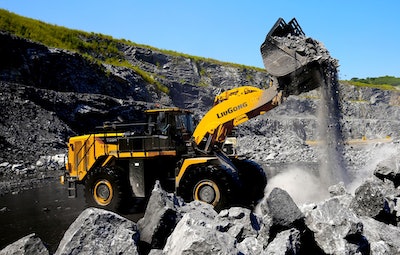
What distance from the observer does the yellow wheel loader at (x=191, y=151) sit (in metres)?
7.54

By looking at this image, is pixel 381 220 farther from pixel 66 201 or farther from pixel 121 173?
pixel 66 201

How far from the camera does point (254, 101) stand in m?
8.02

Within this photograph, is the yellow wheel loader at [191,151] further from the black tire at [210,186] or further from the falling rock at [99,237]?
the falling rock at [99,237]

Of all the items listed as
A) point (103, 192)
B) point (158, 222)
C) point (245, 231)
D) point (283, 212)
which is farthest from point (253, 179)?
point (158, 222)

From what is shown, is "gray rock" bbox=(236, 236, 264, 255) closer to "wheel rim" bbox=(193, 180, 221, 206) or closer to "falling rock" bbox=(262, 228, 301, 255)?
"falling rock" bbox=(262, 228, 301, 255)

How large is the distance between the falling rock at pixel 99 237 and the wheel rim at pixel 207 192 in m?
3.41

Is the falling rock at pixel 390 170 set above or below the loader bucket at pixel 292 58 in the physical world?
below

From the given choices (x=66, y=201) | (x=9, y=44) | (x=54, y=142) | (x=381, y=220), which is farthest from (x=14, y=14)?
(x=381, y=220)

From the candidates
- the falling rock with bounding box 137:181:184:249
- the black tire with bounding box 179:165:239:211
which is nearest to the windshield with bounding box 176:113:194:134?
the black tire with bounding box 179:165:239:211

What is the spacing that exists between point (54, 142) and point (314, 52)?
52.2 feet

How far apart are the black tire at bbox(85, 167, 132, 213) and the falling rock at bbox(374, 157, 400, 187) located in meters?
5.48

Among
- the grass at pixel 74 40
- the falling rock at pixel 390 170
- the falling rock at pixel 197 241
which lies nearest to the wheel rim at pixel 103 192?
the falling rock at pixel 197 241

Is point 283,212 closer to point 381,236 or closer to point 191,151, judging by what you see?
point 381,236

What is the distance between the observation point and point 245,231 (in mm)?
4715
